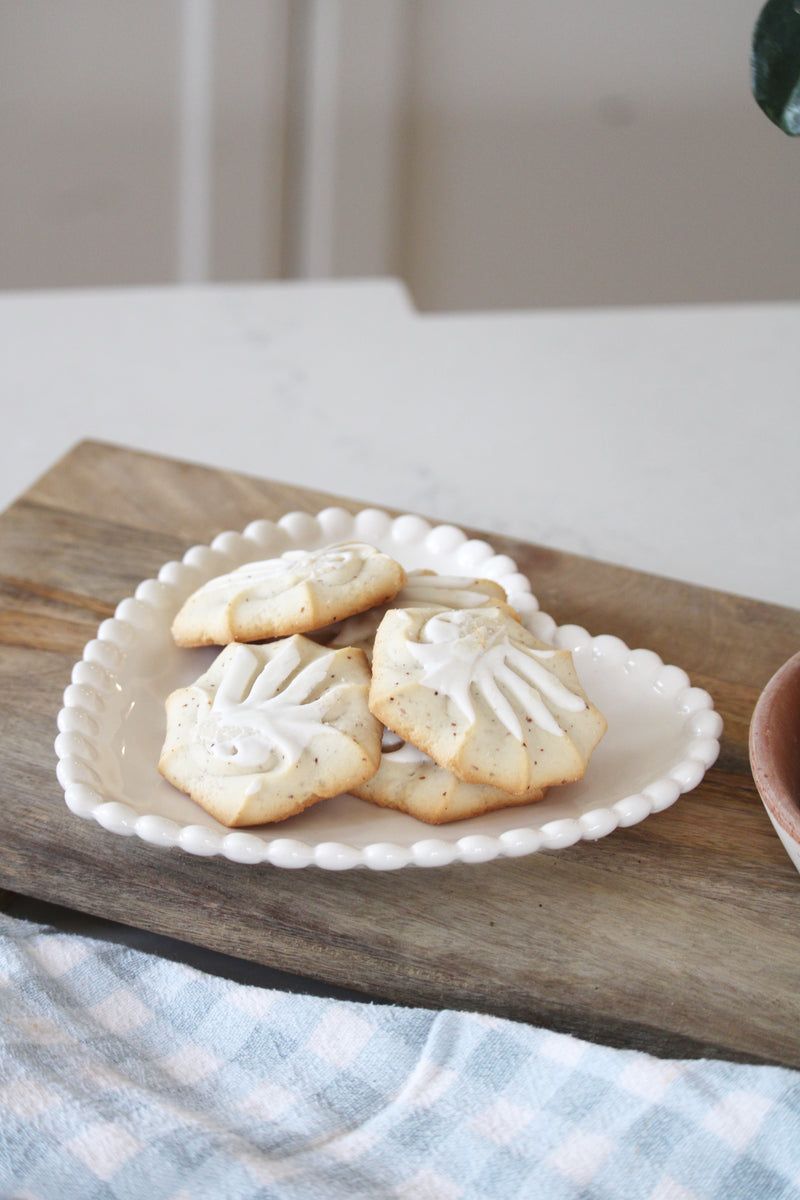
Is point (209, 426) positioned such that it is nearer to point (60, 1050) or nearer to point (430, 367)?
point (430, 367)

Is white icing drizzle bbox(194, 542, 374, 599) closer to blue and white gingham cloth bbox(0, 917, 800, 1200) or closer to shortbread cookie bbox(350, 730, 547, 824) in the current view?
shortbread cookie bbox(350, 730, 547, 824)

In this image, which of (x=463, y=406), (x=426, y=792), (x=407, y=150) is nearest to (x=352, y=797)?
(x=426, y=792)

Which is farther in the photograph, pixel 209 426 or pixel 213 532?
pixel 209 426

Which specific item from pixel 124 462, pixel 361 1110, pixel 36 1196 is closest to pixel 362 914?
pixel 361 1110

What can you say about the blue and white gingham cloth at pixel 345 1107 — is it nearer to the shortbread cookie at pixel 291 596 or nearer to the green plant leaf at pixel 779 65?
the shortbread cookie at pixel 291 596

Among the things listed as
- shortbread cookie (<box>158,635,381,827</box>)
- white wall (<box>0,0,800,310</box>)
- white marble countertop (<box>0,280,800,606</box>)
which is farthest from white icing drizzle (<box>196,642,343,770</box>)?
white wall (<box>0,0,800,310</box>)

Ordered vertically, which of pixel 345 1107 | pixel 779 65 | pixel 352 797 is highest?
pixel 779 65

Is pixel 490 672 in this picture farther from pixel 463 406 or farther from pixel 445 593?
pixel 463 406
